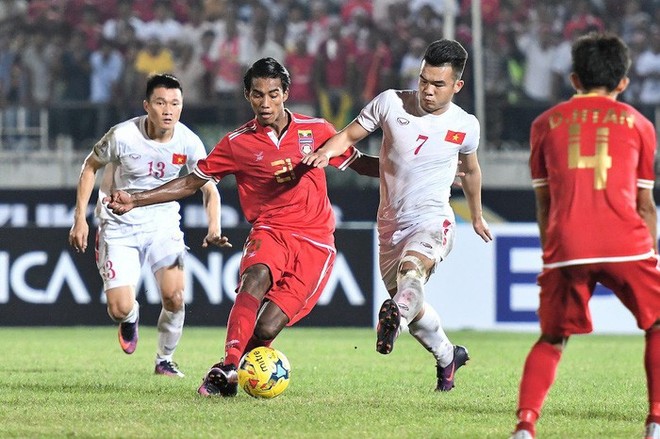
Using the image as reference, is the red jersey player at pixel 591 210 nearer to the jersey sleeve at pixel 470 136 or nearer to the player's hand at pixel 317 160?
the player's hand at pixel 317 160

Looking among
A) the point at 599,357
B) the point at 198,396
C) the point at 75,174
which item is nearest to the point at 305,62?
the point at 75,174

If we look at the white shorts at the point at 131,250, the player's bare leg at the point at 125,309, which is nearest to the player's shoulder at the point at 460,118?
the white shorts at the point at 131,250

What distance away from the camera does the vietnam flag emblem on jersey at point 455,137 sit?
26.1ft

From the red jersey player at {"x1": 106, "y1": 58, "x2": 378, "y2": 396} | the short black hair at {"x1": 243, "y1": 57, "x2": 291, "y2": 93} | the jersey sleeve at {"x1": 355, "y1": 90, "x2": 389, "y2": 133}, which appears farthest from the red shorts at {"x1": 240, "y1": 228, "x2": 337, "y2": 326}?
the short black hair at {"x1": 243, "y1": 57, "x2": 291, "y2": 93}

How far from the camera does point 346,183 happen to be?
54.2 feet

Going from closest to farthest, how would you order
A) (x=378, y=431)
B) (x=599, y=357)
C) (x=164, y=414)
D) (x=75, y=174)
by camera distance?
1. (x=378, y=431)
2. (x=164, y=414)
3. (x=599, y=357)
4. (x=75, y=174)

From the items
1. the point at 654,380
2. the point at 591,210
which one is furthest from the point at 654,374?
the point at 591,210

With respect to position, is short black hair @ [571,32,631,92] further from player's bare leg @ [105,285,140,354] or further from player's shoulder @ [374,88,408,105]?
player's bare leg @ [105,285,140,354]

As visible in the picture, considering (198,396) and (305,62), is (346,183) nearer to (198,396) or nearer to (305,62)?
(305,62)

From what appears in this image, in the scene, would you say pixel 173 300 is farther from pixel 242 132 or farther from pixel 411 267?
pixel 411 267

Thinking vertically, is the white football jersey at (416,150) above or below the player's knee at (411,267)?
above

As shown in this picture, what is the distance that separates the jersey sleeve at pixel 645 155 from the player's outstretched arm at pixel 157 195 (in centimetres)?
315

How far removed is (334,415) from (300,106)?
10853mm

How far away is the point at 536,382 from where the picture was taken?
18.0 feet
